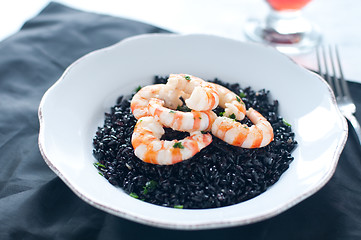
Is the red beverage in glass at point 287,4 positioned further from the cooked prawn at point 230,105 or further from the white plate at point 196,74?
the cooked prawn at point 230,105

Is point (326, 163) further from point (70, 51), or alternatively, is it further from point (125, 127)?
point (70, 51)

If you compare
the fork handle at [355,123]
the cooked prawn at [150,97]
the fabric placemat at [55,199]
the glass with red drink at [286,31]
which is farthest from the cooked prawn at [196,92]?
the glass with red drink at [286,31]

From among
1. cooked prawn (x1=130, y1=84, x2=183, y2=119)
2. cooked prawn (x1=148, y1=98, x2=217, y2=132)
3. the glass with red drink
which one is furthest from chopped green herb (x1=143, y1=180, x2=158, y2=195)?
the glass with red drink

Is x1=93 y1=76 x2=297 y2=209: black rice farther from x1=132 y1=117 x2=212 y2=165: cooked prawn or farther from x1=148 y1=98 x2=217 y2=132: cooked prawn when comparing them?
x1=148 y1=98 x2=217 y2=132: cooked prawn

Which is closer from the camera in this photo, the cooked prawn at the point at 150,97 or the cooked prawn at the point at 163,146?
the cooked prawn at the point at 163,146

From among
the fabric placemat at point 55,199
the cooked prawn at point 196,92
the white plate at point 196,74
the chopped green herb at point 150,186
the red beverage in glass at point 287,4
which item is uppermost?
the red beverage in glass at point 287,4

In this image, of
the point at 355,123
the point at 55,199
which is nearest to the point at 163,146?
the point at 55,199
